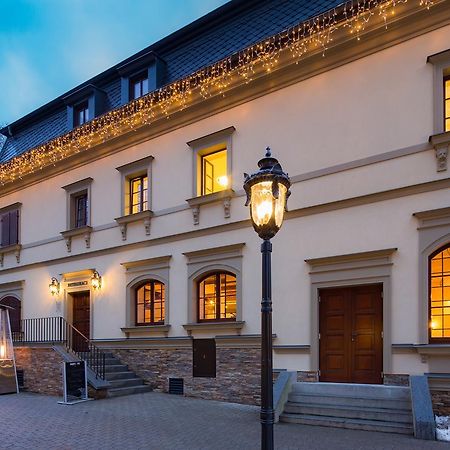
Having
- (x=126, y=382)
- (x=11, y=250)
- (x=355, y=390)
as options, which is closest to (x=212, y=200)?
(x=126, y=382)

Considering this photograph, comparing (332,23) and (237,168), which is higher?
(332,23)

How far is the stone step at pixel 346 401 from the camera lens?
913 centimetres

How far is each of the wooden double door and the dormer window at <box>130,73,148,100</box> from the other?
9.06 m

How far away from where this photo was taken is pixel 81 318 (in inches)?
660

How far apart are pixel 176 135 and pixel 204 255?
3.61 meters

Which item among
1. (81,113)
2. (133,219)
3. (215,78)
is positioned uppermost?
(81,113)

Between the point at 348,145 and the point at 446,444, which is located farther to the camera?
the point at 348,145

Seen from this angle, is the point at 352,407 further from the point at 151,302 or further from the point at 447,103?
the point at 151,302

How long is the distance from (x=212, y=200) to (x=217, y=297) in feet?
8.25

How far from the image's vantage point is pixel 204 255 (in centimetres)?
1317

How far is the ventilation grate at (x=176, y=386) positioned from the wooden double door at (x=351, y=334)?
14.0 ft

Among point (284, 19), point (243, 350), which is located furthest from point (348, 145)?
point (243, 350)

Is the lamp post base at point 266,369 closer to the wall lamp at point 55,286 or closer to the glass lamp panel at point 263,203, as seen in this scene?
the glass lamp panel at point 263,203

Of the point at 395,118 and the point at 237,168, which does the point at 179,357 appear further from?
the point at 395,118
